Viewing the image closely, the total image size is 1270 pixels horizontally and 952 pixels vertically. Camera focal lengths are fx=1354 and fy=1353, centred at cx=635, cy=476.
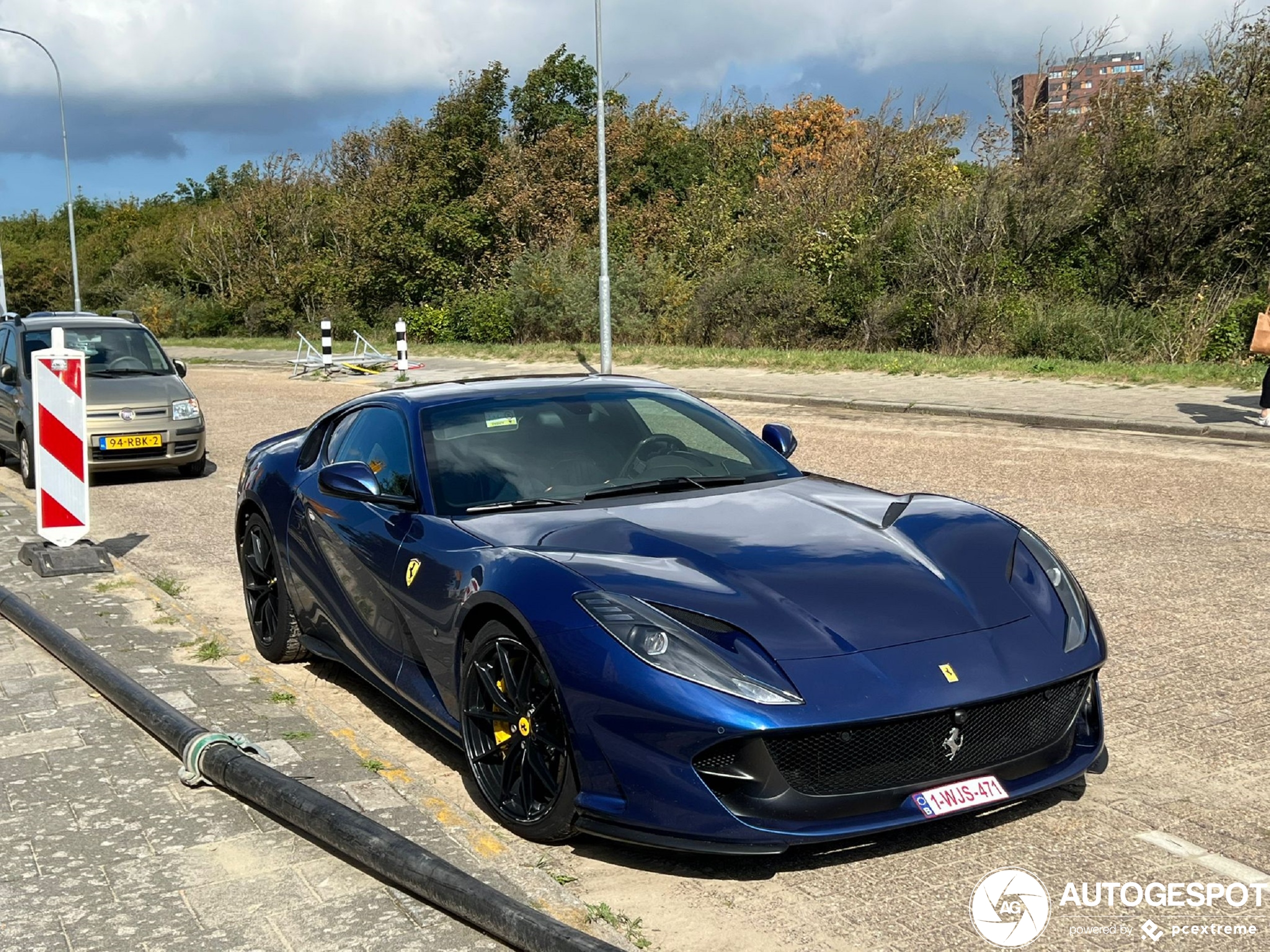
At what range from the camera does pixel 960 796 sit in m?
3.70

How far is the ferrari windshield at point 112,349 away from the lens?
552 inches

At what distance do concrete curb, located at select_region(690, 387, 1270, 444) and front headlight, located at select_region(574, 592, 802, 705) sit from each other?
39.0ft

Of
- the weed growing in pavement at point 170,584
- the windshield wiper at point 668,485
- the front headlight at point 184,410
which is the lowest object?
the weed growing in pavement at point 170,584

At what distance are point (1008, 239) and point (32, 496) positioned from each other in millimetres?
19051

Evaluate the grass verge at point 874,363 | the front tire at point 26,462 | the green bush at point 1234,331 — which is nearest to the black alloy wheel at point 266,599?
the front tire at point 26,462

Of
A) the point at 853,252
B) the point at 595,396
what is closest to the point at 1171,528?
the point at 595,396

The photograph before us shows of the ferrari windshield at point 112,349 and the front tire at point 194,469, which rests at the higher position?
the ferrari windshield at point 112,349

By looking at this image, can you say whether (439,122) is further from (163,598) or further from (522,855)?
(522,855)

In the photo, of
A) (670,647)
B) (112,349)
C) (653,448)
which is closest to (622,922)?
(670,647)

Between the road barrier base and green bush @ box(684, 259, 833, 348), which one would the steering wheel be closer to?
the road barrier base

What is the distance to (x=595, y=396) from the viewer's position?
557 centimetres

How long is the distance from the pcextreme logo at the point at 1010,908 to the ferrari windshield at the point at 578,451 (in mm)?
1917

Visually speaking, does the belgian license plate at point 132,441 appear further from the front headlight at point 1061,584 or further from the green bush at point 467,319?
the green bush at point 467,319

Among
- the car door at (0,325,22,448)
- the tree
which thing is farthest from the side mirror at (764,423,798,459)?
the tree
